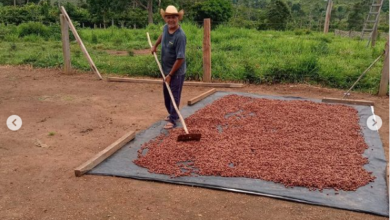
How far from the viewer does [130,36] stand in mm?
13469

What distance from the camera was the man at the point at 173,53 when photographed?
414cm

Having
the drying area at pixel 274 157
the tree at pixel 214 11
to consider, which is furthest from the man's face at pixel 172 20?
the tree at pixel 214 11

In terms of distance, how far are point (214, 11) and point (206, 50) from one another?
16.9 m

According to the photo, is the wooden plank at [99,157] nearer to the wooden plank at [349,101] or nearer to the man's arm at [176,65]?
the man's arm at [176,65]

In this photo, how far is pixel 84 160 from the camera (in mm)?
3557

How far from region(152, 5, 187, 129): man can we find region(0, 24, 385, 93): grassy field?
2.96m

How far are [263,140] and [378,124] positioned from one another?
186cm

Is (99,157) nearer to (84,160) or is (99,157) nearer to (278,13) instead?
(84,160)

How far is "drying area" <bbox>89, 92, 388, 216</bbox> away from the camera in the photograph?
290 centimetres

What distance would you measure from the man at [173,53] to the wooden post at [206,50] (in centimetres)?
258

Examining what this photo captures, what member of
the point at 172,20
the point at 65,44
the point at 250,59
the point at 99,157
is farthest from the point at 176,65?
the point at 65,44

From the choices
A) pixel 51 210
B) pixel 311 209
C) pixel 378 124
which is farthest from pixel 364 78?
pixel 51 210

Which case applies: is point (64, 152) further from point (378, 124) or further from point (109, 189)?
point (378, 124)

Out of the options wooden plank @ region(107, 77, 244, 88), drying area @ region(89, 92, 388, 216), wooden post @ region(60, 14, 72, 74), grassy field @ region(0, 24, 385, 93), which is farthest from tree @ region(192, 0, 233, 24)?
drying area @ region(89, 92, 388, 216)
